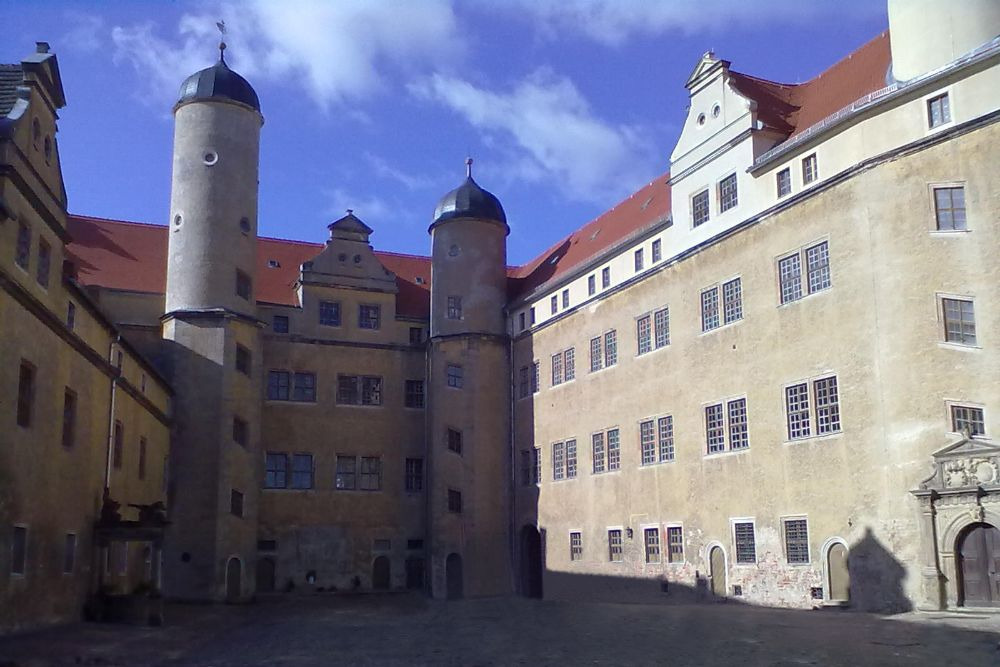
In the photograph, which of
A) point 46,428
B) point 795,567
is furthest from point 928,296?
point 46,428

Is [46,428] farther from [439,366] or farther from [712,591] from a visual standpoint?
[439,366]

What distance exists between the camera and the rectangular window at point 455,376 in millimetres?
43469

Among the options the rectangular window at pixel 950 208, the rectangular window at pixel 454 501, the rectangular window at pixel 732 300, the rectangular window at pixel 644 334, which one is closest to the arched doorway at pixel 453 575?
the rectangular window at pixel 454 501

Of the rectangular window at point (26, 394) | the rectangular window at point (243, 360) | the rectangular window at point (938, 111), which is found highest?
the rectangular window at point (938, 111)

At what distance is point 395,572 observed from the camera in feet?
142

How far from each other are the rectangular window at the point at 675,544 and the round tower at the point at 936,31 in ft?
48.0

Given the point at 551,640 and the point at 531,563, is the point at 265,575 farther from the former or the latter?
the point at 551,640

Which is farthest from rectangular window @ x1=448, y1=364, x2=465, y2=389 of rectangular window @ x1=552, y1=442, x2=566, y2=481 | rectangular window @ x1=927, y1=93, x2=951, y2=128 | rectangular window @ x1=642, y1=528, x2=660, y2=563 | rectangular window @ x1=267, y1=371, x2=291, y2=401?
rectangular window @ x1=927, y1=93, x2=951, y2=128

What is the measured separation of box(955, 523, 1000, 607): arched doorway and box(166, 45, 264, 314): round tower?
26418mm

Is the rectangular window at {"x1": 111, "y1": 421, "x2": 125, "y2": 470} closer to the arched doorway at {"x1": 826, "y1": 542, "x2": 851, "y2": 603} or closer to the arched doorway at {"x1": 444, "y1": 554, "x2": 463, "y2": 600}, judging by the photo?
the arched doorway at {"x1": 444, "y1": 554, "x2": 463, "y2": 600}

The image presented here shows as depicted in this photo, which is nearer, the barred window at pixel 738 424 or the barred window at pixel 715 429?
the barred window at pixel 738 424

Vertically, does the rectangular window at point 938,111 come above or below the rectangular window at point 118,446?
above

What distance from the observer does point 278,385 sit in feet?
143

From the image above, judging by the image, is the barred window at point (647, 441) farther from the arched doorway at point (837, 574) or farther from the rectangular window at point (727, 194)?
the arched doorway at point (837, 574)
